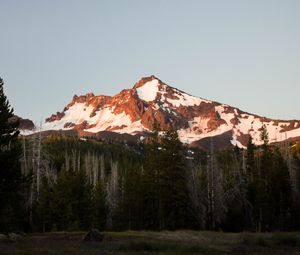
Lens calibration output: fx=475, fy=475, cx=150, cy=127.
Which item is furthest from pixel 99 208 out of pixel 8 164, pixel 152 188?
pixel 8 164

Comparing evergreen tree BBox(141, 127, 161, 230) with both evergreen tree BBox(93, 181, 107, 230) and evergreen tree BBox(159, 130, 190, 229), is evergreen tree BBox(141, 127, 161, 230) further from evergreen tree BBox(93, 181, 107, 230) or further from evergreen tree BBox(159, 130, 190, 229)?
evergreen tree BBox(93, 181, 107, 230)

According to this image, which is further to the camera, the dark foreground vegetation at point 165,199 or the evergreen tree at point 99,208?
the evergreen tree at point 99,208

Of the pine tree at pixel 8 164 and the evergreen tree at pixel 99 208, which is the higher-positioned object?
the pine tree at pixel 8 164

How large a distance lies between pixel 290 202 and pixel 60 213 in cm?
3431

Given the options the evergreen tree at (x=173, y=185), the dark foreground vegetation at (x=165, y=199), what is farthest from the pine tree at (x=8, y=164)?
the evergreen tree at (x=173, y=185)

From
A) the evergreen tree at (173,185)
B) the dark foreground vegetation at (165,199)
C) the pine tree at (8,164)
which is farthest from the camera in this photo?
the evergreen tree at (173,185)

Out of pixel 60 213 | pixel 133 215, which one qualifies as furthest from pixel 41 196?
pixel 133 215

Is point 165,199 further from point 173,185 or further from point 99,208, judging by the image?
point 99,208

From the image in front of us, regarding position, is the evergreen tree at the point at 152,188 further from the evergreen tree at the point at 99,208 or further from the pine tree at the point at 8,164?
the pine tree at the point at 8,164

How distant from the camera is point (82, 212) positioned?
59656 mm

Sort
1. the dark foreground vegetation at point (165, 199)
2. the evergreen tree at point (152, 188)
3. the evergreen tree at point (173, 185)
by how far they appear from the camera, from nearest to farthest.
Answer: the dark foreground vegetation at point (165, 199)
the evergreen tree at point (173, 185)
the evergreen tree at point (152, 188)

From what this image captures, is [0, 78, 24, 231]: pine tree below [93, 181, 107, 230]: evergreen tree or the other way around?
the other way around

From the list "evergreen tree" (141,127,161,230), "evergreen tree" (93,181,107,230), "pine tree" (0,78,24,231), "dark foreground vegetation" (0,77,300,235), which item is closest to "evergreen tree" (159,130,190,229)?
"dark foreground vegetation" (0,77,300,235)

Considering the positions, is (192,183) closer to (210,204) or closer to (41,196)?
(210,204)
